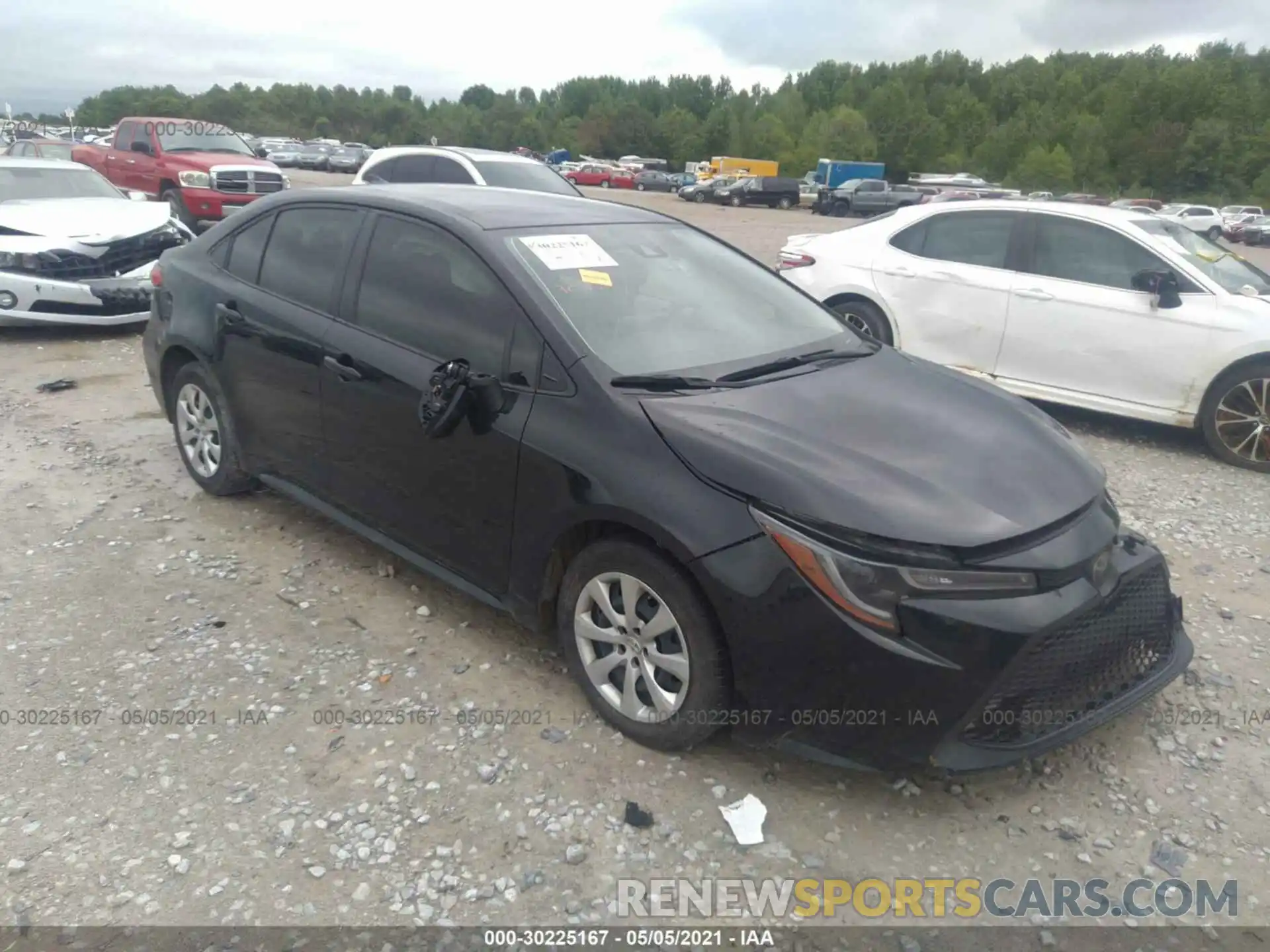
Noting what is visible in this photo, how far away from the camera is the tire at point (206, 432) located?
464cm

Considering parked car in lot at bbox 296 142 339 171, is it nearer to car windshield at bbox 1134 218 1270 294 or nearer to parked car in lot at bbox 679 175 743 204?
parked car in lot at bbox 679 175 743 204

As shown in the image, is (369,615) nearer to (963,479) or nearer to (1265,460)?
(963,479)

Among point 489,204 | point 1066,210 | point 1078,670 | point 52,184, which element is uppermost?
point 1066,210

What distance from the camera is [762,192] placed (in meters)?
43.7

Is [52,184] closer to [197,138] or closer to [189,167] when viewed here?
[189,167]

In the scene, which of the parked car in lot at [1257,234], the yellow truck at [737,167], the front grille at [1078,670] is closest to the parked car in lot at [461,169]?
the front grille at [1078,670]

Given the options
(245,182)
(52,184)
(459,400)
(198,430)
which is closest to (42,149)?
(245,182)

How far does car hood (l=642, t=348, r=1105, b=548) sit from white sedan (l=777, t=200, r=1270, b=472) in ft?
11.0

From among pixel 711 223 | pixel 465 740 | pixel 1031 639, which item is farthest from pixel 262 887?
pixel 711 223

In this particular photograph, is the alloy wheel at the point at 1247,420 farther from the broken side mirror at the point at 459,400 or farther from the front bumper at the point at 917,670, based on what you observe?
the broken side mirror at the point at 459,400

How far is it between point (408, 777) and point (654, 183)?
56351 millimetres

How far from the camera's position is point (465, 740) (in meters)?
3.17

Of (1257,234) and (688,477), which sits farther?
(1257,234)

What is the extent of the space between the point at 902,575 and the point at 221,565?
3.21m
